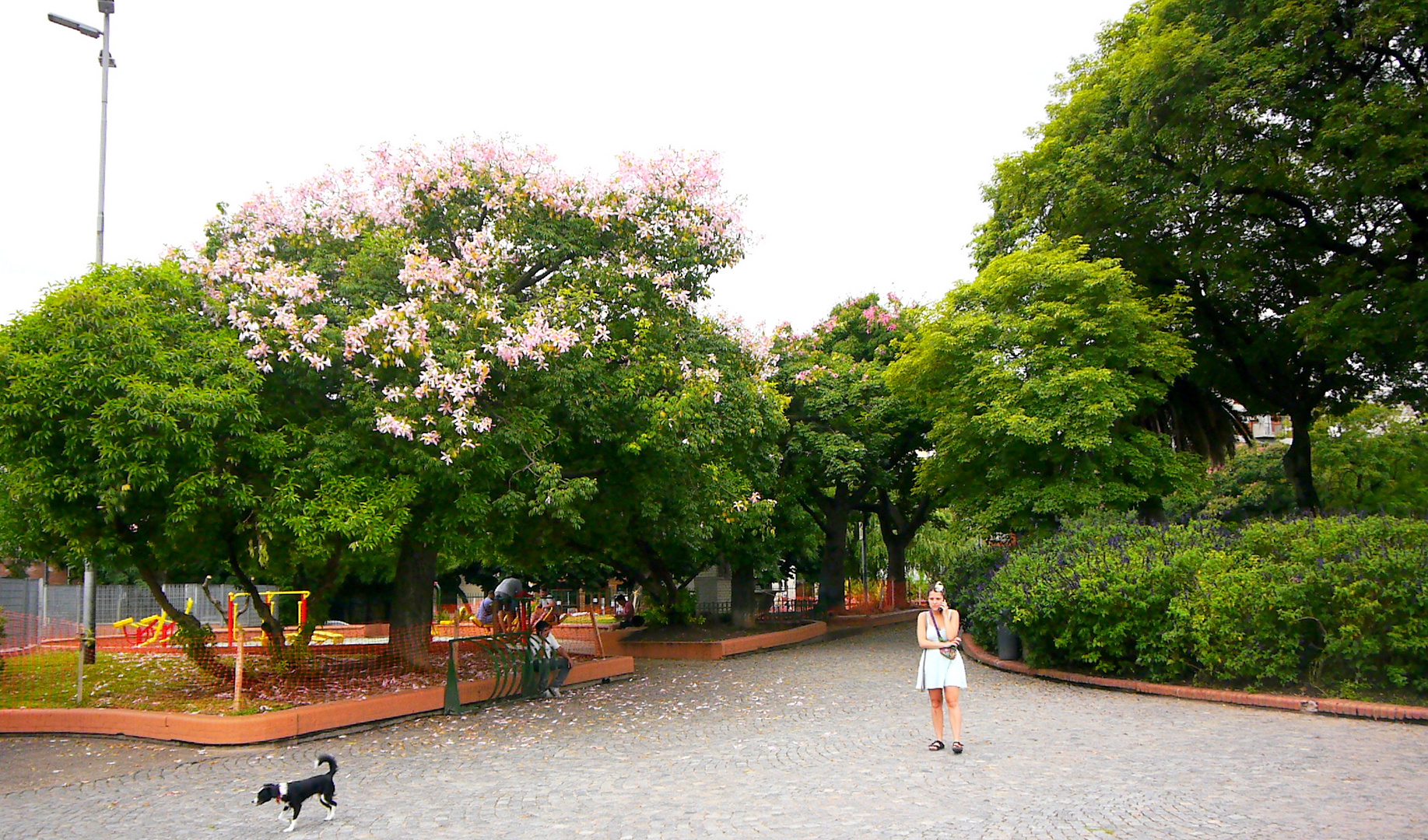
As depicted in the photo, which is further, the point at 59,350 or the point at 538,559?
the point at 538,559

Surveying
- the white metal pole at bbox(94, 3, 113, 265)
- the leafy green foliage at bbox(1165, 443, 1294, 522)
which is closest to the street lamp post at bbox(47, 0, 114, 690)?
the white metal pole at bbox(94, 3, 113, 265)

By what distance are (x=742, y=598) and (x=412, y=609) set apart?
11274 millimetres

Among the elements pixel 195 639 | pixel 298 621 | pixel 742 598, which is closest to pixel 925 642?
pixel 195 639

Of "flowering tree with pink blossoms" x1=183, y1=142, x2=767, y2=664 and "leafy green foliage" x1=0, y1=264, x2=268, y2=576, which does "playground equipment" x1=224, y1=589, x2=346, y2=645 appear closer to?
"flowering tree with pink blossoms" x1=183, y1=142, x2=767, y2=664

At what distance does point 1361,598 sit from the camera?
11602 mm

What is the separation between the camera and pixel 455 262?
12430mm

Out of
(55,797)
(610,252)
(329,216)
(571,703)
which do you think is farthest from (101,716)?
(610,252)

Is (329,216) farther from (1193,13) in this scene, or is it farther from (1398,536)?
(1193,13)

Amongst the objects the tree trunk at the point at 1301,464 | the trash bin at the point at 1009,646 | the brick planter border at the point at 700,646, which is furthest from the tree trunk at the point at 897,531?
the trash bin at the point at 1009,646

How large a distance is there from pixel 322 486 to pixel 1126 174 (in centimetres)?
1769

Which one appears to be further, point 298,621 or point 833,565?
point 833,565

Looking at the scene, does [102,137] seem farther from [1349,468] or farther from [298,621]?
[1349,468]

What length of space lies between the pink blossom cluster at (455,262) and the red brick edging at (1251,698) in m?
7.06

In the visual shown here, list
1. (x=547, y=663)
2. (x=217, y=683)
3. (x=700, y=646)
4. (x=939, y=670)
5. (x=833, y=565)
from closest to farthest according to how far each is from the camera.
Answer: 1. (x=939, y=670)
2. (x=217, y=683)
3. (x=547, y=663)
4. (x=700, y=646)
5. (x=833, y=565)
